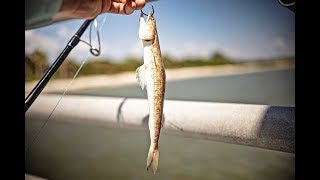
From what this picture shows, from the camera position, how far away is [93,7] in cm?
98

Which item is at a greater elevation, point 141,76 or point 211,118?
point 141,76

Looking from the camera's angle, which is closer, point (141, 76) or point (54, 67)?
point (141, 76)

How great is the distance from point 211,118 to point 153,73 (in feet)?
1.00

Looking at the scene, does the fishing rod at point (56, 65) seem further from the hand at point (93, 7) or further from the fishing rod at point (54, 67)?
the hand at point (93, 7)

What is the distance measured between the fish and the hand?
0.06 metres

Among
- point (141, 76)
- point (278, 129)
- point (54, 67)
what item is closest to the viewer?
point (278, 129)

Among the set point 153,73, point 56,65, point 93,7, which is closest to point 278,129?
point 153,73

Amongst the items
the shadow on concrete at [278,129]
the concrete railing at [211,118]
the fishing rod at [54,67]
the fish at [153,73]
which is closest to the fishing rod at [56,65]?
the fishing rod at [54,67]

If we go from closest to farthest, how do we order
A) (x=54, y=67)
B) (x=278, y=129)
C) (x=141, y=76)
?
(x=278, y=129)
(x=141, y=76)
(x=54, y=67)

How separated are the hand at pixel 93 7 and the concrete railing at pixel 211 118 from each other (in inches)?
18.5

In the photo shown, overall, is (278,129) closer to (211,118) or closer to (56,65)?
(211,118)

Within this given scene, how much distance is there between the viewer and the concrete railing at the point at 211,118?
97cm
